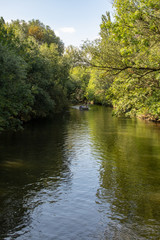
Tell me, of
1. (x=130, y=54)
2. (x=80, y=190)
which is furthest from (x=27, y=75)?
(x=80, y=190)

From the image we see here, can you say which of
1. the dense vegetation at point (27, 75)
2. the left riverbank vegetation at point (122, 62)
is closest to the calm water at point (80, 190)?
the left riverbank vegetation at point (122, 62)

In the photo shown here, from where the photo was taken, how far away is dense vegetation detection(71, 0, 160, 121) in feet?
46.4

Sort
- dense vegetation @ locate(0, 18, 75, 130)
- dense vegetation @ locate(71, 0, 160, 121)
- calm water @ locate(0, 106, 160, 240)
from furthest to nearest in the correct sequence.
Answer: dense vegetation @ locate(0, 18, 75, 130) < dense vegetation @ locate(71, 0, 160, 121) < calm water @ locate(0, 106, 160, 240)

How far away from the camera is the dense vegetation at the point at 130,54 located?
14141 mm

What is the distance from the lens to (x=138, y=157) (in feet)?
75.2

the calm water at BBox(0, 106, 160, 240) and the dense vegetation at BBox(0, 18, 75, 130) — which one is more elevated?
the dense vegetation at BBox(0, 18, 75, 130)

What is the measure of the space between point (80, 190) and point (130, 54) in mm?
8993

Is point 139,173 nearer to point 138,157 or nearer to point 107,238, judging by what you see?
point 138,157

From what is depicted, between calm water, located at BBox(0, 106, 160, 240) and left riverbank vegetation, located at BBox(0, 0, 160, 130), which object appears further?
left riverbank vegetation, located at BBox(0, 0, 160, 130)

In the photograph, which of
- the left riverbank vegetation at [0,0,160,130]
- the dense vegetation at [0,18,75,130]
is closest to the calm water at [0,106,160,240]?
the left riverbank vegetation at [0,0,160,130]

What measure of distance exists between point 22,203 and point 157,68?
10.7 metres

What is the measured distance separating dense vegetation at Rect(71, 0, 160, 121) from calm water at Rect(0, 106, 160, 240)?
4.88 meters

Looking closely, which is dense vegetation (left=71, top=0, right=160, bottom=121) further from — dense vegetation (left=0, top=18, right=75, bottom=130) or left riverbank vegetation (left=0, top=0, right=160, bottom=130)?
dense vegetation (left=0, top=18, right=75, bottom=130)

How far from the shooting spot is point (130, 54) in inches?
675
